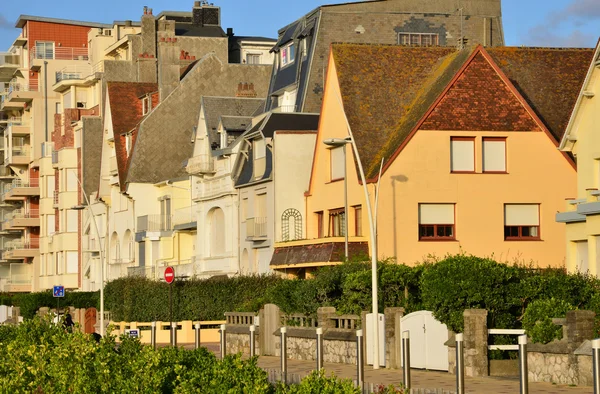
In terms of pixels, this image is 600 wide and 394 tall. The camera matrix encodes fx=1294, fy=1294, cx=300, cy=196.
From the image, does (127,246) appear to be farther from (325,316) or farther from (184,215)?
(325,316)

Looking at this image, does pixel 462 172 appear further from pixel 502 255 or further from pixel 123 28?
pixel 123 28

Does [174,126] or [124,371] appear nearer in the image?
[124,371]

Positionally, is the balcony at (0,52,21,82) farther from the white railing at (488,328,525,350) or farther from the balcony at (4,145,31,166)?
the white railing at (488,328,525,350)

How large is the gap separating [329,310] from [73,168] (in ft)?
183

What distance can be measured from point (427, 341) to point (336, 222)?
855 inches

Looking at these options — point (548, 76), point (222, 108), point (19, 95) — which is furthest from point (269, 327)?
point (19, 95)

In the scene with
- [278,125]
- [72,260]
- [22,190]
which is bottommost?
[72,260]

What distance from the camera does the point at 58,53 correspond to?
345 ft

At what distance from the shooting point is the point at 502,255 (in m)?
47.2

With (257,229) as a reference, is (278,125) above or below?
above

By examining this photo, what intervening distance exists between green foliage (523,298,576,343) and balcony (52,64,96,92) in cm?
6520

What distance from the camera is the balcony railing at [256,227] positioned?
182ft

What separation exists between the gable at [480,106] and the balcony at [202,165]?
59.3ft

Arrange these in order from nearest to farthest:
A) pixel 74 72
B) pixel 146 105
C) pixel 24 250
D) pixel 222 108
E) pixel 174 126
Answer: pixel 222 108 < pixel 174 126 < pixel 146 105 < pixel 74 72 < pixel 24 250
